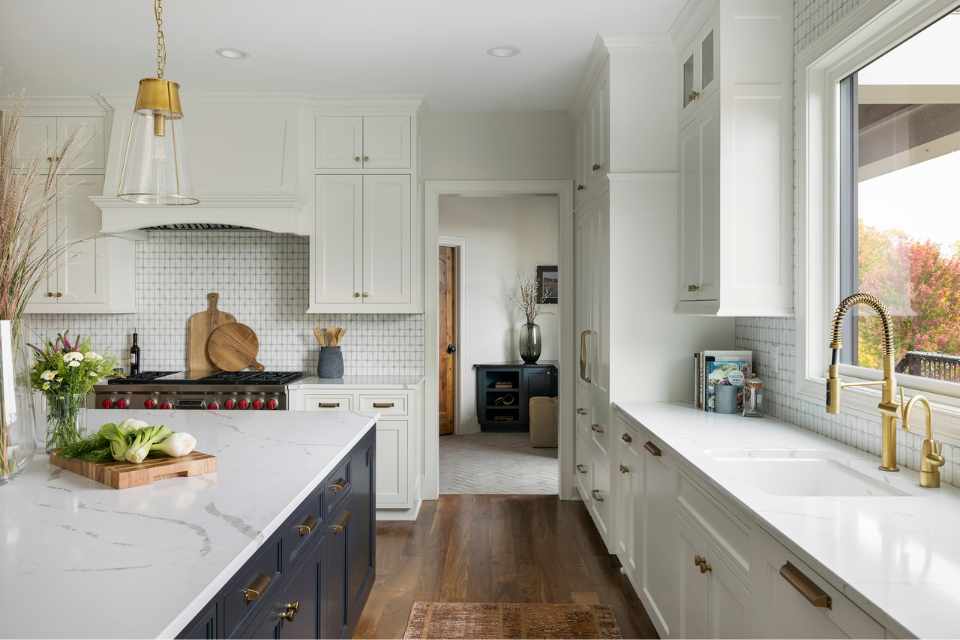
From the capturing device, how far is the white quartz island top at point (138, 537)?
1030mm

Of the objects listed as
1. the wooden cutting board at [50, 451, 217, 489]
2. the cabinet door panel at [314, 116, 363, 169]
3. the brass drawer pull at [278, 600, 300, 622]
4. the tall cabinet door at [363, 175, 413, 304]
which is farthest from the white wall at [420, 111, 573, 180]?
the brass drawer pull at [278, 600, 300, 622]

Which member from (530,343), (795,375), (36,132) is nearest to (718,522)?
(795,375)

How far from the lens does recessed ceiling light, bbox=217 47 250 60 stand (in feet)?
11.5

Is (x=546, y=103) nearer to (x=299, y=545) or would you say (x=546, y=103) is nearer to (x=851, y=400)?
(x=851, y=400)

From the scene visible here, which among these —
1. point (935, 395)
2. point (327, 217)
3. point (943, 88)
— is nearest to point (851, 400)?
point (935, 395)

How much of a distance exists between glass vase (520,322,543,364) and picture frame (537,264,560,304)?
11.7 inches

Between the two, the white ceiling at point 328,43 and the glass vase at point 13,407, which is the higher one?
the white ceiling at point 328,43

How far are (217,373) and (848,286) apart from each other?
148 inches

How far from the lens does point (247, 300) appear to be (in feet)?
15.4

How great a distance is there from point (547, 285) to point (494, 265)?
23.7 inches

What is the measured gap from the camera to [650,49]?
331cm

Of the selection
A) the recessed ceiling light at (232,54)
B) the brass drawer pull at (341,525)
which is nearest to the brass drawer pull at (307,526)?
the brass drawer pull at (341,525)

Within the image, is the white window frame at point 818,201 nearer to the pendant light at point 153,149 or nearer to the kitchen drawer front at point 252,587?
the kitchen drawer front at point 252,587

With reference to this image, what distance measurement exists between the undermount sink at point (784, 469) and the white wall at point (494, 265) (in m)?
5.08
